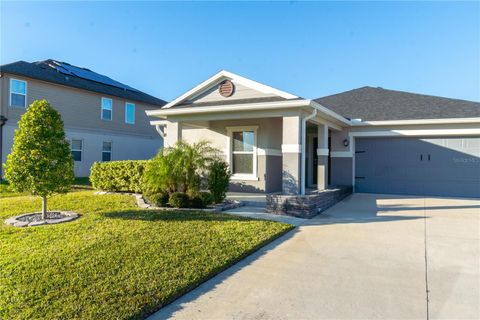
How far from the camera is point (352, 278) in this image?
410 cm

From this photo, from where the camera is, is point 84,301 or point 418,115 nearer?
point 84,301

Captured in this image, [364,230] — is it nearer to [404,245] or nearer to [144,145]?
[404,245]

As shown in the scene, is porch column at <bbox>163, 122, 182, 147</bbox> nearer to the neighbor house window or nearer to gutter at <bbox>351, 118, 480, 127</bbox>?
the neighbor house window

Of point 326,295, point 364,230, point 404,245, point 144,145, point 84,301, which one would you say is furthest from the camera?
point 144,145

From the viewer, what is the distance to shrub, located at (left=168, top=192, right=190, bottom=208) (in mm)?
8234

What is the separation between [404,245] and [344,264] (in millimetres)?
1635

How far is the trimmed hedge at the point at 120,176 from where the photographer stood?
10.8 metres

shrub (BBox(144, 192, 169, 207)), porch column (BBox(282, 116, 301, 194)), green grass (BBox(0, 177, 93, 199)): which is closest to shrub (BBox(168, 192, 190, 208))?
shrub (BBox(144, 192, 169, 207))

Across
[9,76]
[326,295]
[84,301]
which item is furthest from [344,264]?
[9,76]

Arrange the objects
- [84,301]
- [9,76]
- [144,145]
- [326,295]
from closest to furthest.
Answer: [84,301] → [326,295] → [9,76] → [144,145]

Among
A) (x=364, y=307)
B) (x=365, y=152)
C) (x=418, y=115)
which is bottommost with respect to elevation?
(x=364, y=307)

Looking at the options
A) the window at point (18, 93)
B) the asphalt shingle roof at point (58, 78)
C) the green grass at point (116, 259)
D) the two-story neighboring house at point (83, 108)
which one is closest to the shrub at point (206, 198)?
the green grass at point (116, 259)

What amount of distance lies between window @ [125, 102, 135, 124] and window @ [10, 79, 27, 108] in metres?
5.88

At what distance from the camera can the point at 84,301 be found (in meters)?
3.30
